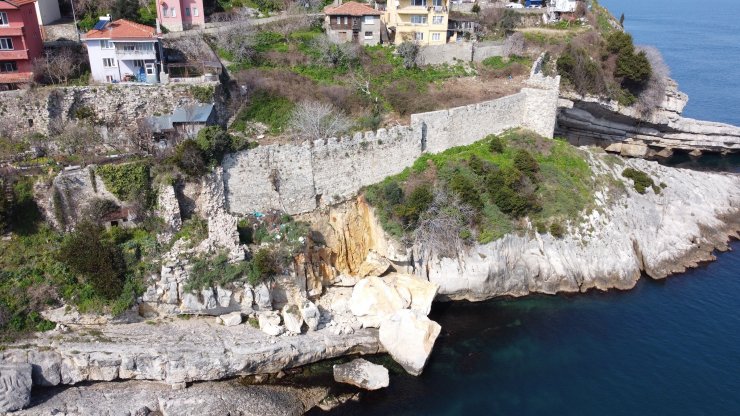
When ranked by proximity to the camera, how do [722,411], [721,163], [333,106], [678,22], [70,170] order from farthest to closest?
[678,22], [721,163], [333,106], [70,170], [722,411]

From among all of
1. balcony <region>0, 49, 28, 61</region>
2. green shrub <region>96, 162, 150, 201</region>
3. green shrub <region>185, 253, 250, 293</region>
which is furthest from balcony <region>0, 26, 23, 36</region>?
green shrub <region>185, 253, 250, 293</region>

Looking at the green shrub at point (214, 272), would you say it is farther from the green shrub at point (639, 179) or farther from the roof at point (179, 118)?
the green shrub at point (639, 179)

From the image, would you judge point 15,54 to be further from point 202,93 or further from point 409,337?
point 409,337

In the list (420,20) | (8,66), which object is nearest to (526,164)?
(420,20)

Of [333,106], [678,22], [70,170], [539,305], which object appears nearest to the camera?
[70,170]

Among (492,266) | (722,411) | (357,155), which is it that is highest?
(357,155)

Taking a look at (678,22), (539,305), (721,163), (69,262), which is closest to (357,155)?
(539,305)

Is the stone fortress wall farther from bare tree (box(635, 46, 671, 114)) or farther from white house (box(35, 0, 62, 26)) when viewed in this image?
white house (box(35, 0, 62, 26))

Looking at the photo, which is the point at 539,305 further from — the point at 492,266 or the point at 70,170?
the point at 70,170
